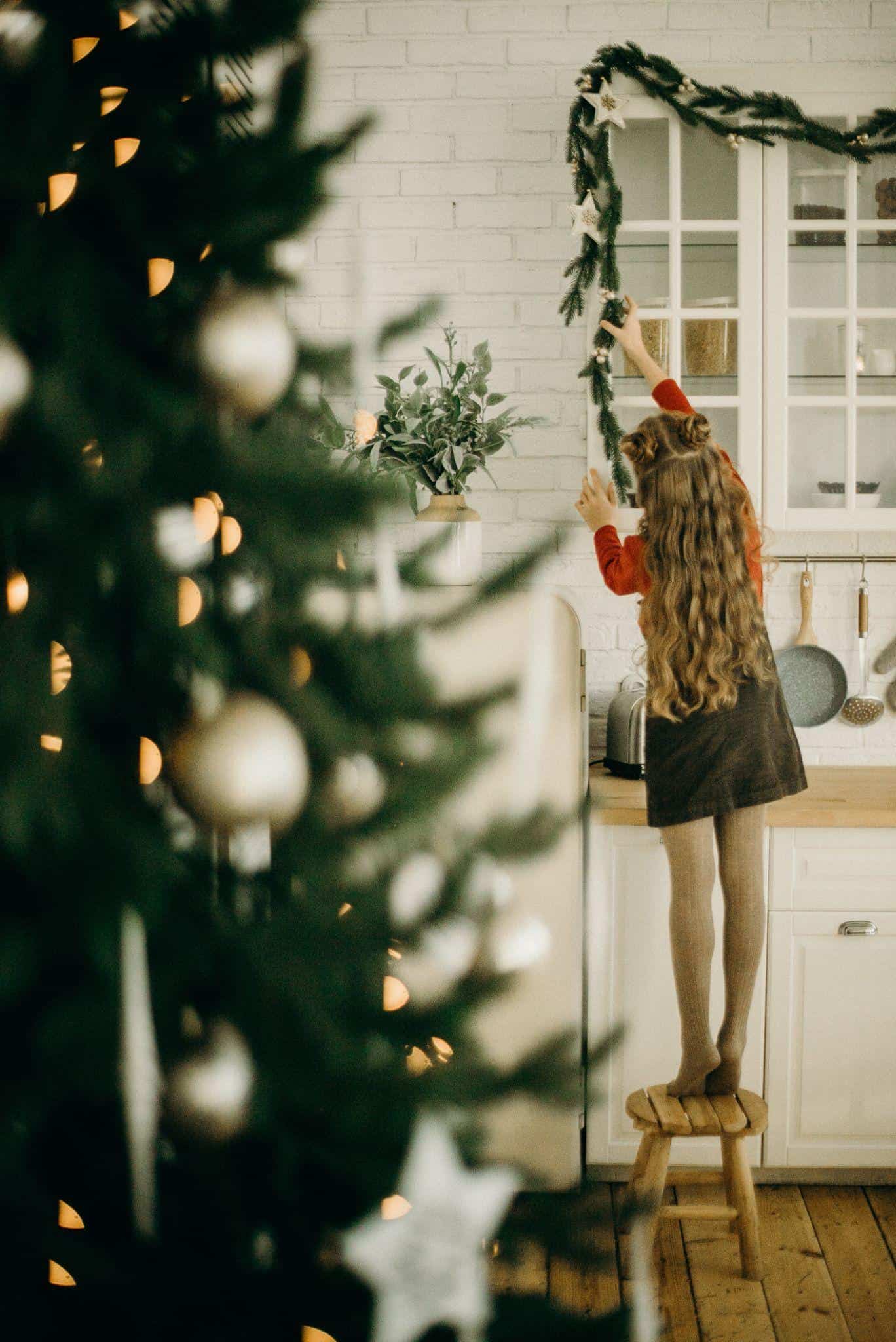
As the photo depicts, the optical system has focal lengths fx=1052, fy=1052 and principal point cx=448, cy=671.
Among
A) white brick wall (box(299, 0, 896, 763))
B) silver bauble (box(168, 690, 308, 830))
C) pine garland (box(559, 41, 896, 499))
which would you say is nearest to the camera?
silver bauble (box(168, 690, 308, 830))

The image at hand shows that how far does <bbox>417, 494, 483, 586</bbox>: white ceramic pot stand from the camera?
7.68 feet

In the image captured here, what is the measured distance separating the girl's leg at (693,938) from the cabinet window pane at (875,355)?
1181 mm

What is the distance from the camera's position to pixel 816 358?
253 centimetres

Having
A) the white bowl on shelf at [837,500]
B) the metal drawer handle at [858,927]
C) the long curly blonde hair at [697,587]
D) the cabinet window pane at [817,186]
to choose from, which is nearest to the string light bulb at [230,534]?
the long curly blonde hair at [697,587]

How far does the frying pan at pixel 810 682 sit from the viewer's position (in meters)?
2.81

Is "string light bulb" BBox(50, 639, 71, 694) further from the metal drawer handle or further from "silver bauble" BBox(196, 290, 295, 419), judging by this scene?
the metal drawer handle

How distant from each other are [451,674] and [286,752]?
65.7 inches

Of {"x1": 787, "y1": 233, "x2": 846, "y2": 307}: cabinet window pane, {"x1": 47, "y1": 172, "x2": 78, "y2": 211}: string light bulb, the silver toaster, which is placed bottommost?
the silver toaster

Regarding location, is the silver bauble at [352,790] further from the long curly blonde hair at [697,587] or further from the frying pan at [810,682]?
the frying pan at [810,682]

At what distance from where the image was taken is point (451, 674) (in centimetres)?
216

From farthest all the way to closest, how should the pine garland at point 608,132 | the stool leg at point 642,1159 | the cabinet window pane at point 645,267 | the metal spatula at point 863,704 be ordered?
the metal spatula at point 863,704
the cabinet window pane at point 645,267
the pine garland at point 608,132
the stool leg at point 642,1159

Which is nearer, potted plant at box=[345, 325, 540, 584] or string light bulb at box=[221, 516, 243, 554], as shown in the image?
string light bulb at box=[221, 516, 243, 554]

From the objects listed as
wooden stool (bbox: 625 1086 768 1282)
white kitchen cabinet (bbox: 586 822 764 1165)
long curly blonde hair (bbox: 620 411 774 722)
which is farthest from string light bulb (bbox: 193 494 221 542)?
white kitchen cabinet (bbox: 586 822 764 1165)

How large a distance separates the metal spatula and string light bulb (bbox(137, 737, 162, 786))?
2563 millimetres
